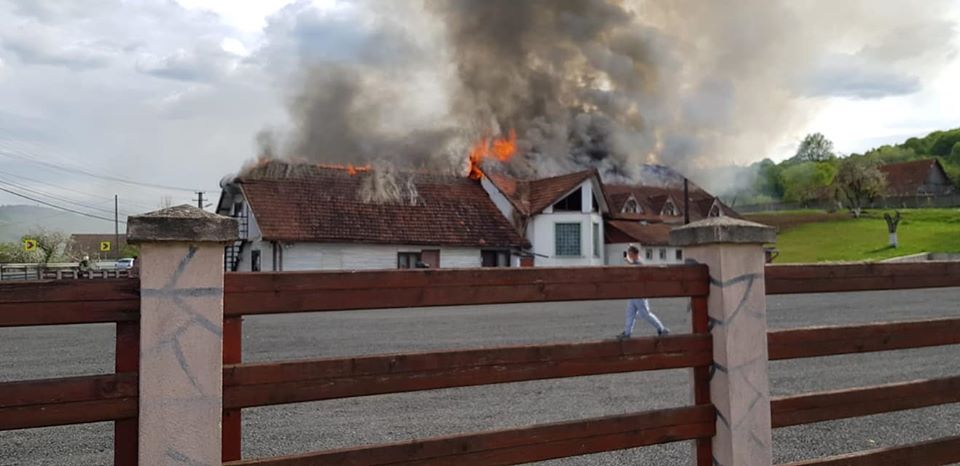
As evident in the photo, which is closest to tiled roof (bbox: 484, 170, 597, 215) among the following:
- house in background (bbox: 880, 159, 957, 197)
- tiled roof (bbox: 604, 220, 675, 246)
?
tiled roof (bbox: 604, 220, 675, 246)

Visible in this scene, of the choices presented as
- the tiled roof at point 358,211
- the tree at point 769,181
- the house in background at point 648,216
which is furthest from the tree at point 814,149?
the tiled roof at point 358,211

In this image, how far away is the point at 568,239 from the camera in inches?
1241

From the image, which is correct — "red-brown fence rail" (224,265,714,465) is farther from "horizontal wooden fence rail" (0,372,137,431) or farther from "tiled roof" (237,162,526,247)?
"tiled roof" (237,162,526,247)

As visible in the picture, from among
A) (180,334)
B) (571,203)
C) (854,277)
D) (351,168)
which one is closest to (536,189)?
(571,203)

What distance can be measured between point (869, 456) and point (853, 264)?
0.83 metres

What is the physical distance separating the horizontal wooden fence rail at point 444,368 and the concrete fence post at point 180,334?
0.27 ft

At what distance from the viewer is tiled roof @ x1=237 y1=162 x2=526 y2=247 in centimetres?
2614

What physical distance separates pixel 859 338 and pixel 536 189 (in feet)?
102

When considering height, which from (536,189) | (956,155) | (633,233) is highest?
(956,155)

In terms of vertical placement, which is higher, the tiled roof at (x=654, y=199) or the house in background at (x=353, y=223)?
the tiled roof at (x=654, y=199)

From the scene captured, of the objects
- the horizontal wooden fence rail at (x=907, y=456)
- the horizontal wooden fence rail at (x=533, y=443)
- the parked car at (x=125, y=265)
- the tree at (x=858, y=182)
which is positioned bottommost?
the horizontal wooden fence rail at (x=907, y=456)

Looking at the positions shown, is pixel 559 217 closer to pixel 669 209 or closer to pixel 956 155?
pixel 669 209

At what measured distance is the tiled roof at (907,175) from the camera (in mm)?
72562

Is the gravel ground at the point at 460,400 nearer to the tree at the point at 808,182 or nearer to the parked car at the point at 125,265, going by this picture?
the parked car at the point at 125,265
